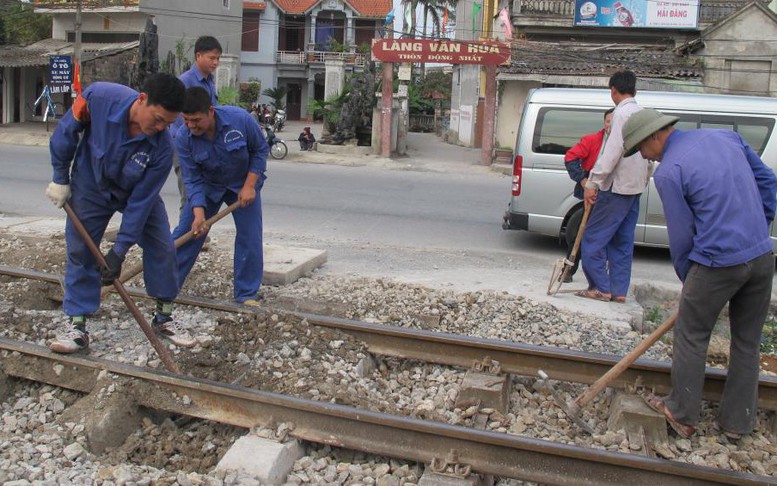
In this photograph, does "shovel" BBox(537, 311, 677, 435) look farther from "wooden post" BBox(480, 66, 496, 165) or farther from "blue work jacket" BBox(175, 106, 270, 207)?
"wooden post" BBox(480, 66, 496, 165)

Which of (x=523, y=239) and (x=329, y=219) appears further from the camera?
(x=329, y=219)

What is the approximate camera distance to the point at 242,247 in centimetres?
588

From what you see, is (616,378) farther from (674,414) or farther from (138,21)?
(138,21)

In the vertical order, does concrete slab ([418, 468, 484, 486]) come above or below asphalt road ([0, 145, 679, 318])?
below

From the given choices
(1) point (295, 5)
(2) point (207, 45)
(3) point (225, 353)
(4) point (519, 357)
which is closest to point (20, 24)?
(1) point (295, 5)

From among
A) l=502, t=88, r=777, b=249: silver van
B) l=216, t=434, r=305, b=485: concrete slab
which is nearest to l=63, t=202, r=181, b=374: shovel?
l=216, t=434, r=305, b=485: concrete slab

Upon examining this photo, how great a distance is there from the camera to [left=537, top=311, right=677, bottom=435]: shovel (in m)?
4.34

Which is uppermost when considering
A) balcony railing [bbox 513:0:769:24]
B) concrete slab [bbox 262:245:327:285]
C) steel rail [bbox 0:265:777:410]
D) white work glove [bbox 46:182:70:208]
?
balcony railing [bbox 513:0:769:24]

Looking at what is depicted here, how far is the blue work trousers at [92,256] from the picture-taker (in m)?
4.57

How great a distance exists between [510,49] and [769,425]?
18.1 metres

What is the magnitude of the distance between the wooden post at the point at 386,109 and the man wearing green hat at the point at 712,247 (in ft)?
56.9

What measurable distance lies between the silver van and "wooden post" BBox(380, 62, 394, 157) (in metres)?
12.5

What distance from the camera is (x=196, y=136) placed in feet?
18.4

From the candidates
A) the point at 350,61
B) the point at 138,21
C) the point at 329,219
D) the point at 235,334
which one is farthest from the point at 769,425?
the point at 350,61
